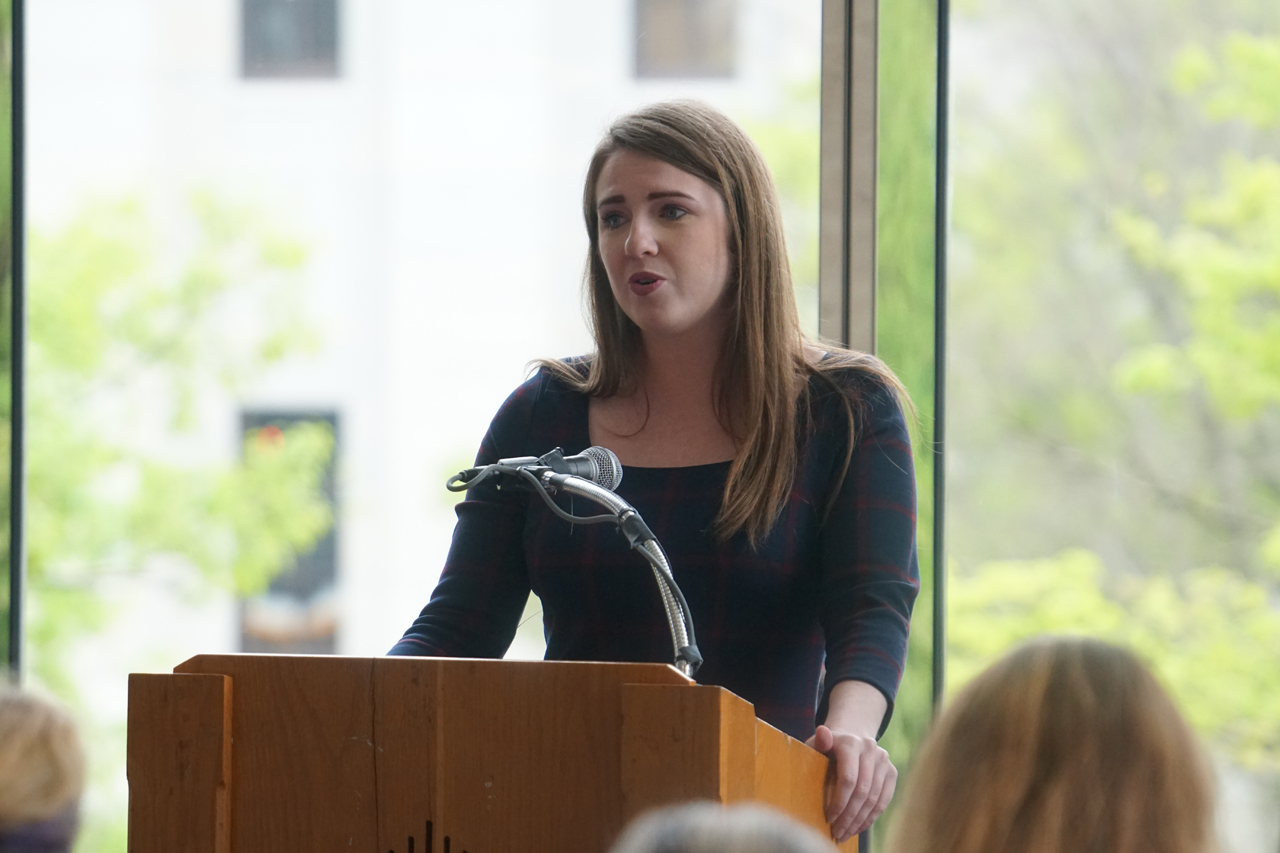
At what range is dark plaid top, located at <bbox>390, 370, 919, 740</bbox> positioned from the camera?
1.79 meters

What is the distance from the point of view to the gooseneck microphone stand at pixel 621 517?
4.62 ft

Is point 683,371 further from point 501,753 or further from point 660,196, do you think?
point 501,753

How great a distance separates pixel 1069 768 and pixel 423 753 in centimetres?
52

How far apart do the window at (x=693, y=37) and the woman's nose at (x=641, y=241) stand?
2793 mm

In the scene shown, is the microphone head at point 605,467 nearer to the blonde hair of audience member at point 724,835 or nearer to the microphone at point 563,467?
the microphone at point 563,467

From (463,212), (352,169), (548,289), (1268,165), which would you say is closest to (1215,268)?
(1268,165)

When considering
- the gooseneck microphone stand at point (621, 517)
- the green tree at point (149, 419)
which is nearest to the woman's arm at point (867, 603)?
the gooseneck microphone stand at point (621, 517)

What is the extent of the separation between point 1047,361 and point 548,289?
6.04 feet

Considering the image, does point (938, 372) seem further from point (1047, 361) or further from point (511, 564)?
point (1047, 361)

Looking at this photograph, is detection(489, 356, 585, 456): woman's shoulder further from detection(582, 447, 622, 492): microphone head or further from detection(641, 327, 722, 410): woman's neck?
detection(582, 447, 622, 492): microphone head

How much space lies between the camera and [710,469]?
1.88 m

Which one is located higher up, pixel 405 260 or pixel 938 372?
pixel 405 260

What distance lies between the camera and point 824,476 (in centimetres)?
187

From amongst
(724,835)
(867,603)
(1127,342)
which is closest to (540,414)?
(867,603)
